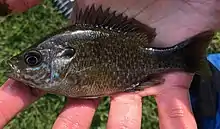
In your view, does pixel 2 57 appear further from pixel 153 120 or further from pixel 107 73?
pixel 107 73

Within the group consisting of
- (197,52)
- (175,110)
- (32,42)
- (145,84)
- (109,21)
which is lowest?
(175,110)

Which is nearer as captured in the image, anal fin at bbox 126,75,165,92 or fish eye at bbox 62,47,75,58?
fish eye at bbox 62,47,75,58

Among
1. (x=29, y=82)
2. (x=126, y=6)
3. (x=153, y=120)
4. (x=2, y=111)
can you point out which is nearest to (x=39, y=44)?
(x=29, y=82)

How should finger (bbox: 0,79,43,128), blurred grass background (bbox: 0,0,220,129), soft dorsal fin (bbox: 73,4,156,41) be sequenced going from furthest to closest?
blurred grass background (bbox: 0,0,220,129), soft dorsal fin (bbox: 73,4,156,41), finger (bbox: 0,79,43,128)

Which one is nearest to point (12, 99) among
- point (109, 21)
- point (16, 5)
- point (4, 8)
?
point (109, 21)

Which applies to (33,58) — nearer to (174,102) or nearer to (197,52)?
(174,102)

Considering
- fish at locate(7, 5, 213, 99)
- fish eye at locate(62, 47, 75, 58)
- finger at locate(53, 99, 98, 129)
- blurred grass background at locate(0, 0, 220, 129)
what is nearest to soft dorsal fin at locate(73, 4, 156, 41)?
fish at locate(7, 5, 213, 99)

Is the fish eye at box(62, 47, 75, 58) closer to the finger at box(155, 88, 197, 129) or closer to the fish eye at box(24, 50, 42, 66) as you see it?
the fish eye at box(24, 50, 42, 66)
